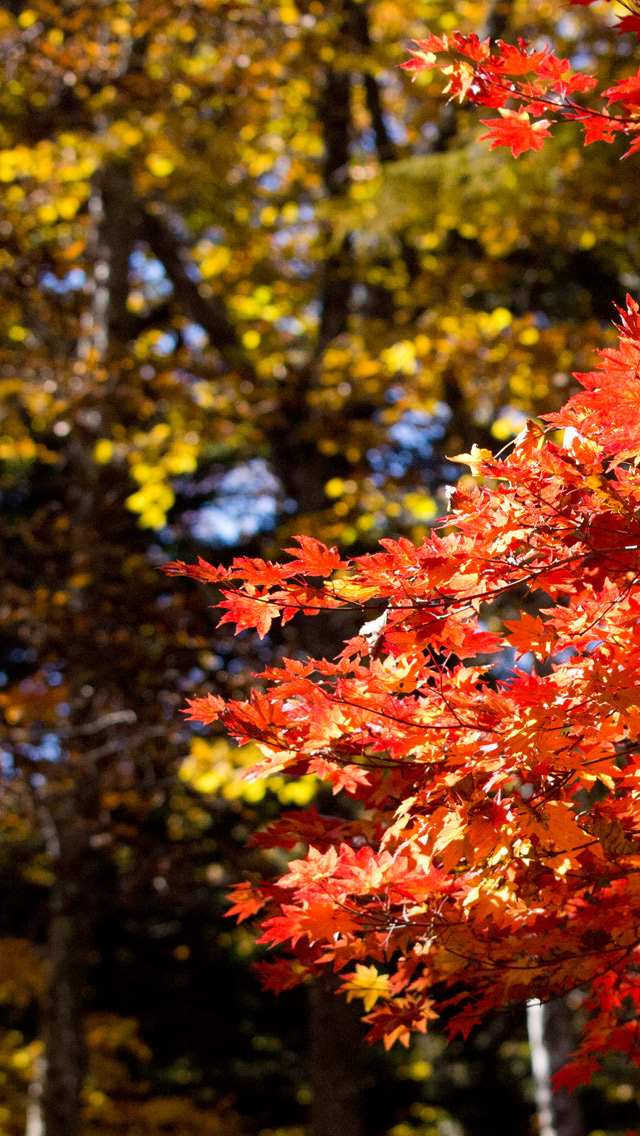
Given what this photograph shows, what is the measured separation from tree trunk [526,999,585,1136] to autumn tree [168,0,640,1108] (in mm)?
3653

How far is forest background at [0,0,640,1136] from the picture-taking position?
6898mm

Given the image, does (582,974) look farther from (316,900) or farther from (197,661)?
(197,661)

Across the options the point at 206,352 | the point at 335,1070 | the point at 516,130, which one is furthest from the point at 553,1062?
the point at 206,352

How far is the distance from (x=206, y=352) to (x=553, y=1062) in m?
6.98

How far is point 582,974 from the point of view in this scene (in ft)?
7.40

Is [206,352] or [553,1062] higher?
[206,352]

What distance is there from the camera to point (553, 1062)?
221 inches

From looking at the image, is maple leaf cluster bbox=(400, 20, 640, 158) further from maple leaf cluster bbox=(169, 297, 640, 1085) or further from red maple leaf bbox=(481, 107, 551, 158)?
maple leaf cluster bbox=(169, 297, 640, 1085)

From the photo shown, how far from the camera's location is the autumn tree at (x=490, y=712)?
6.10 ft

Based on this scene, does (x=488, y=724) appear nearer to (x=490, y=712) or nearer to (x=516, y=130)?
(x=490, y=712)

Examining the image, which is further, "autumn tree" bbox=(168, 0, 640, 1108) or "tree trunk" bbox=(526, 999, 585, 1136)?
"tree trunk" bbox=(526, 999, 585, 1136)

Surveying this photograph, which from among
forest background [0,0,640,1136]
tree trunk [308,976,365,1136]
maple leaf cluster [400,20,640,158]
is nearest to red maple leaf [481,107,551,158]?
maple leaf cluster [400,20,640,158]

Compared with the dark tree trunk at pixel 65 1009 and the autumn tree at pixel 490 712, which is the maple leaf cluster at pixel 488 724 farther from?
the dark tree trunk at pixel 65 1009

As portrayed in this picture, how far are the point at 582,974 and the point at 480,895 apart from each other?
460 mm
